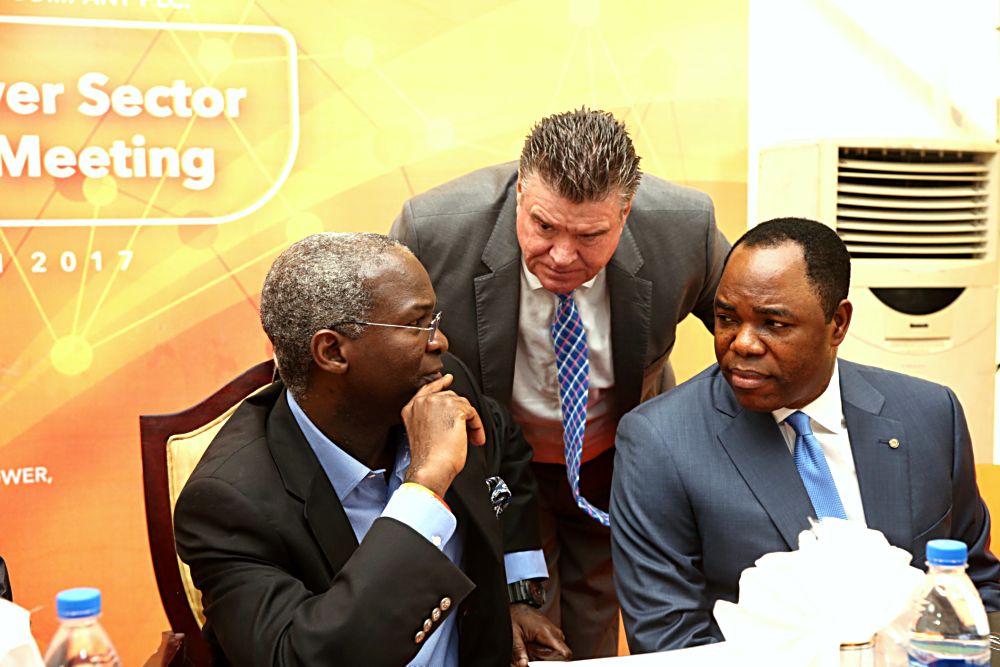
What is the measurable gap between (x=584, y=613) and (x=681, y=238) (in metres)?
1.05

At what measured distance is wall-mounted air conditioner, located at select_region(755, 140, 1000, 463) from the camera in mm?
3396

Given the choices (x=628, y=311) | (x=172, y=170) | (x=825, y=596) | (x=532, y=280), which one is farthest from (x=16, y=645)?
(x=172, y=170)

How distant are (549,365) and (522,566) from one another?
60 cm

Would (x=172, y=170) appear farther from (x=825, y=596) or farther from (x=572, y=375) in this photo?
(x=825, y=596)

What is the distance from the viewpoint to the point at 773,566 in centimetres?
136

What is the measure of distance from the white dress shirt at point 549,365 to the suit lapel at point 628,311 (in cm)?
4

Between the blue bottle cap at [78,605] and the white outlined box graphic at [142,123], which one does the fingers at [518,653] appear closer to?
the blue bottle cap at [78,605]

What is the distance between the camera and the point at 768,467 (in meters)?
1.83

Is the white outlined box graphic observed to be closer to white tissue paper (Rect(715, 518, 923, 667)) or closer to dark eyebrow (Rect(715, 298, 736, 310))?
dark eyebrow (Rect(715, 298, 736, 310))

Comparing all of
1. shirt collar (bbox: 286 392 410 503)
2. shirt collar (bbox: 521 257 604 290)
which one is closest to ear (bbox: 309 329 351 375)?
shirt collar (bbox: 286 392 410 503)

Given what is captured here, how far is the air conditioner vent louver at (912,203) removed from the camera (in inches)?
134

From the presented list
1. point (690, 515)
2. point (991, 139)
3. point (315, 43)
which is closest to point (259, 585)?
point (690, 515)

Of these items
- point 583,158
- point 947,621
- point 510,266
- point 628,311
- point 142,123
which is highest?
point 142,123

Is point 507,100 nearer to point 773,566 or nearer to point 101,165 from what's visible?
point 101,165
